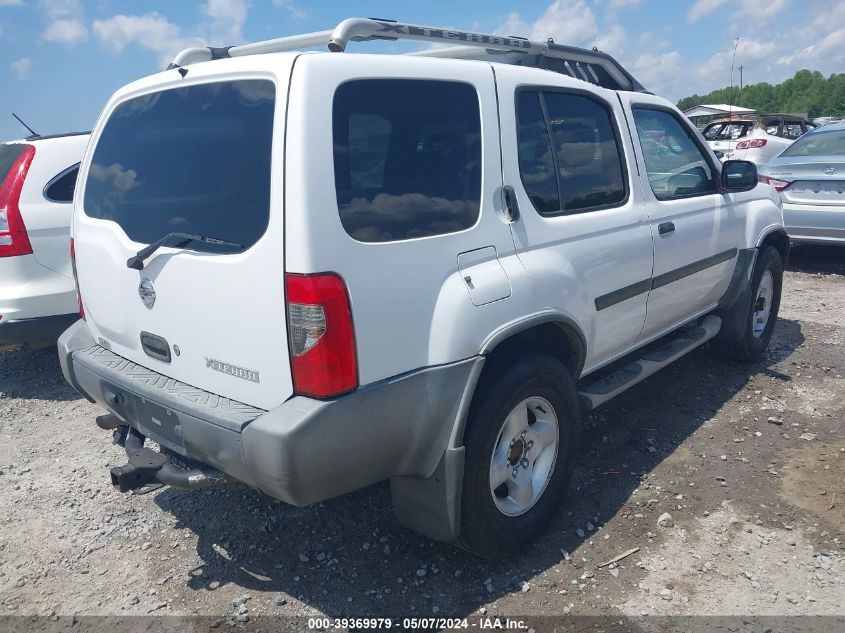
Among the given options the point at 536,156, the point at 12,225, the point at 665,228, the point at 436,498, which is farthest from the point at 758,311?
the point at 12,225

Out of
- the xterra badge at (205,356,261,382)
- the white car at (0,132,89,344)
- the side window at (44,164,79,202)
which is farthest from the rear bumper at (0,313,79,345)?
the xterra badge at (205,356,261,382)

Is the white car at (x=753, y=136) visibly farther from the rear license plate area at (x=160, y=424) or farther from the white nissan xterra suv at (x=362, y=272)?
the rear license plate area at (x=160, y=424)

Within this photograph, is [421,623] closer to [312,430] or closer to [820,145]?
[312,430]

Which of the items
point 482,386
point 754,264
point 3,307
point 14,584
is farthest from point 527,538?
point 3,307

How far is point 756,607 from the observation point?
2670mm

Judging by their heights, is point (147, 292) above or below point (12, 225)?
below

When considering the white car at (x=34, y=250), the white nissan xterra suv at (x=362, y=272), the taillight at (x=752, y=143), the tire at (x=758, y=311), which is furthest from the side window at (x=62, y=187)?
the taillight at (x=752, y=143)

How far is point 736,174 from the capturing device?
445cm

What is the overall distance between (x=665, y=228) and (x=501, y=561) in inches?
81.0

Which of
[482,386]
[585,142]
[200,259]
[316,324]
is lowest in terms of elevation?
[482,386]

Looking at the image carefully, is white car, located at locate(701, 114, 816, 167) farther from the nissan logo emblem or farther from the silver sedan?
the nissan logo emblem

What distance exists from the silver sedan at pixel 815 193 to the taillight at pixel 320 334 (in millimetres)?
6526

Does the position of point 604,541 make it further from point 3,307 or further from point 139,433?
point 3,307

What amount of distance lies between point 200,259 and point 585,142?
2037 millimetres
